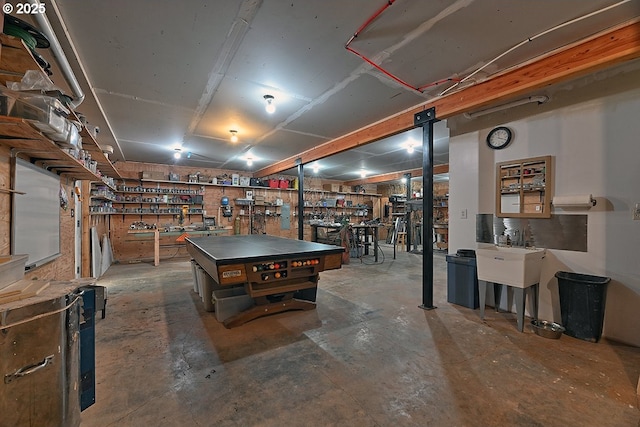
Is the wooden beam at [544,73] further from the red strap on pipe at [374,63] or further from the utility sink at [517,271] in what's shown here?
the utility sink at [517,271]

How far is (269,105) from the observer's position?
3.47m

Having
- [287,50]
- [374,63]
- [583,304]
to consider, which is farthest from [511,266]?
[287,50]

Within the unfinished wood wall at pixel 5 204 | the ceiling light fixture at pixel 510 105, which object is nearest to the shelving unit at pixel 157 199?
the unfinished wood wall at pixel 5 204

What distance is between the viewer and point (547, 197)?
2.99 meters

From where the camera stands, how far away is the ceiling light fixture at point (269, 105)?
3283 millimetres

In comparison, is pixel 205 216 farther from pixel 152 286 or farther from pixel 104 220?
pixel 152 286

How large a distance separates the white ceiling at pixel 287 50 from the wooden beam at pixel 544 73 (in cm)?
10

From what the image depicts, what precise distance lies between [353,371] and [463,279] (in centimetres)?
222

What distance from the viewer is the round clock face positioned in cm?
332

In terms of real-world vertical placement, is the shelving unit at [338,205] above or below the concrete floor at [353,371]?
above

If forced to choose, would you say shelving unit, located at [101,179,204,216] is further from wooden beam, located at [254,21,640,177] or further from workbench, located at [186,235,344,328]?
wooden beam, located at [254,21,640,177]

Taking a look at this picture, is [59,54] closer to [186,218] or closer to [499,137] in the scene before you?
[499,137]

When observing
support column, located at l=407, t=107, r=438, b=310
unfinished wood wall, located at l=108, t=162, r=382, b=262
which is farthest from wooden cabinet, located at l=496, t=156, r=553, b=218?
unfinished wood wall, located at l=108, t=162, r=382, b=262

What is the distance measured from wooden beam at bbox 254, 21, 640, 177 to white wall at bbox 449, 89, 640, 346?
0.67 metres
